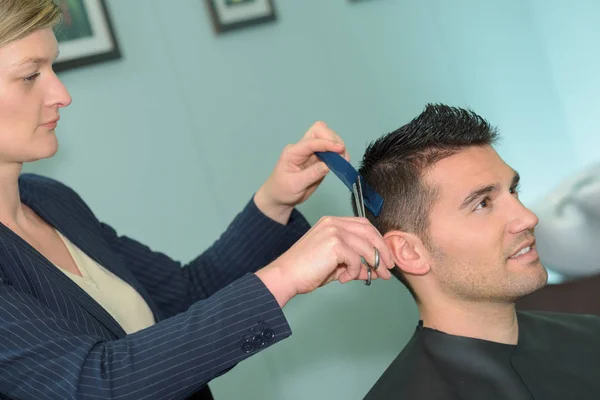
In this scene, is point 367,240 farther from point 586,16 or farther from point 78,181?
point 586,16

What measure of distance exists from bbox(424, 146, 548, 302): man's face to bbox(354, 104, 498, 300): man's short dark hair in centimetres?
2

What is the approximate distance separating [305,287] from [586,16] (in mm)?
2650

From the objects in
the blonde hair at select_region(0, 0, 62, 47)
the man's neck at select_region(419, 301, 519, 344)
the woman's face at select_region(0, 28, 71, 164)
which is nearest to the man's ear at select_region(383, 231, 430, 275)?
the man's neck at select_region(419, 301, 519, 344)

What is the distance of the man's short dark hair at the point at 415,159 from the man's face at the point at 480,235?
2cm

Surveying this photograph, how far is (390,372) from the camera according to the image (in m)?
1.92

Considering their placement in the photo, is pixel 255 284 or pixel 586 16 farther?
pixel 586 16

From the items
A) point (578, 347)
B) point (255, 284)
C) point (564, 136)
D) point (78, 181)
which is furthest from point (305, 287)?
point (564, 136)

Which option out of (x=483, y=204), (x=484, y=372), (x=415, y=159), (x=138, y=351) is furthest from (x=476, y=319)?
(x=138, y=351)

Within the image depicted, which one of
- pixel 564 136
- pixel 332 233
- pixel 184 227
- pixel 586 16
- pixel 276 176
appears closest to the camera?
pixel 332 233

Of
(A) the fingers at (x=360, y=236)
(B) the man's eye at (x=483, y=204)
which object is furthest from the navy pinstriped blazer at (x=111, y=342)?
(B) the man's eye at (x=483, y=204)

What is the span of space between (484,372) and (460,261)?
0.27 m

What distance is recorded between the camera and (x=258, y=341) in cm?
139

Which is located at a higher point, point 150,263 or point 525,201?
point 150,263

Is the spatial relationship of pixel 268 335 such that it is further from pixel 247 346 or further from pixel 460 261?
pixel 460 261
